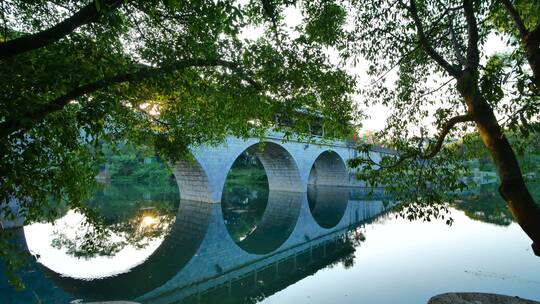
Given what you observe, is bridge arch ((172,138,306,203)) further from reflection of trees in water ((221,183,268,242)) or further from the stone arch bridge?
reflection of trees in water ((221,183,268,242))

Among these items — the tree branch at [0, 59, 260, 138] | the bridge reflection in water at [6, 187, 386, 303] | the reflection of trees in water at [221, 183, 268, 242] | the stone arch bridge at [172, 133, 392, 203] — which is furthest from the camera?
the stone arch bridge at [172, 133, 392, 203]

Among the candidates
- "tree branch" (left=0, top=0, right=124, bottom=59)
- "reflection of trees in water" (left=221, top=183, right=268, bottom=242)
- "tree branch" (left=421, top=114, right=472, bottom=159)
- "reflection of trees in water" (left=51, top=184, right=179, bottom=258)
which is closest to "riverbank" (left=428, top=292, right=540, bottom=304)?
"tree branch" (left=421, top=114, right=472, bottom=159)

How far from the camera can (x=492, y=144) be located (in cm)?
380

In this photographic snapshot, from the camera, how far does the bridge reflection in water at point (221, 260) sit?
8.88 meters

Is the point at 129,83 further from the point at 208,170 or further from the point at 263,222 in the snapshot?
the point at 208,170

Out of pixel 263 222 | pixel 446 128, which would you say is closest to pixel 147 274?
pixel 446 128

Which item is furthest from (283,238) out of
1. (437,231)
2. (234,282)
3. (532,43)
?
(532,43)

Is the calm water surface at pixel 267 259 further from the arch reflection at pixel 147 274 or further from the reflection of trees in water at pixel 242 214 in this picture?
the reflection of trees in water at pixel 242 214

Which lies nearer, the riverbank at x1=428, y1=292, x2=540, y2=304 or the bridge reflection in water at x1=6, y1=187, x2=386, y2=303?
the riverbank at x1=428, y1=292, x2=540, y2=304

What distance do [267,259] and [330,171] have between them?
30194 mm

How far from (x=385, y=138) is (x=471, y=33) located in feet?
7.73

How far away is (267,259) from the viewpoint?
41.2ft

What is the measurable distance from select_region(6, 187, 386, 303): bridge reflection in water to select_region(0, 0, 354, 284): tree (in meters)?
4.66

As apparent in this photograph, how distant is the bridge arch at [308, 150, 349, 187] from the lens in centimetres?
3931
